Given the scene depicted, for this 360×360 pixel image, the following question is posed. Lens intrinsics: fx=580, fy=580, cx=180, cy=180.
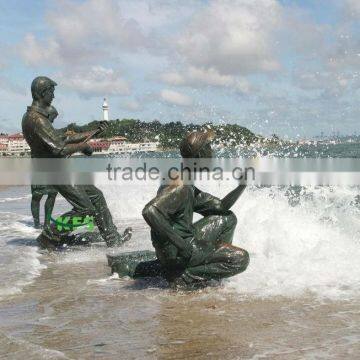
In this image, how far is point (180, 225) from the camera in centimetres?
565

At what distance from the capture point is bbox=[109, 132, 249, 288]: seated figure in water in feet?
17.7

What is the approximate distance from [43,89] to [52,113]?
0.39 meters

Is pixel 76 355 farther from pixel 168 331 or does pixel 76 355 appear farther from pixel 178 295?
pixel 178 295

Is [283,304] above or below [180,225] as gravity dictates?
below

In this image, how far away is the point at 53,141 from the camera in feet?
27.2

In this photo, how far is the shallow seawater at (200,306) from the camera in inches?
168

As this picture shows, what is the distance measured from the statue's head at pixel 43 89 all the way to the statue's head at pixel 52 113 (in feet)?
0.35

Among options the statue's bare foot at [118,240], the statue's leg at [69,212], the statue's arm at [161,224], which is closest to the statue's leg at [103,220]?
the statue's bare foot at [118,240]

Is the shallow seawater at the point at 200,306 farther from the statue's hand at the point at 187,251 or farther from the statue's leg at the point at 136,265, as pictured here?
the statue's hand at the point at 187,251

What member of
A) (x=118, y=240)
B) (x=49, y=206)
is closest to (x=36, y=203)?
(x=49, y=206)

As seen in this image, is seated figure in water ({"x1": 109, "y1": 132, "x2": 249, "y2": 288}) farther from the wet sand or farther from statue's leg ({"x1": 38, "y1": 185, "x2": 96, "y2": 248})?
statue's leg ({"x1": 38, "y1": 185, "x2": 96, "y2": 248})

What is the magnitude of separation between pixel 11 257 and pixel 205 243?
377cm

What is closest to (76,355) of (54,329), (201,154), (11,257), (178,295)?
(54,329)

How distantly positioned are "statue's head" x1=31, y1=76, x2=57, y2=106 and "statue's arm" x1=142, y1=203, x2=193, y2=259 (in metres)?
3.93
